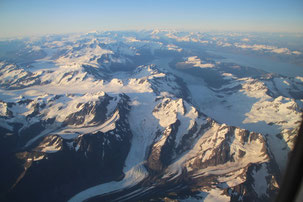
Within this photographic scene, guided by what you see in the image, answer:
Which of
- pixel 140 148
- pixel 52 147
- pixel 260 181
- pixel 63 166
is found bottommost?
pixel 140 148

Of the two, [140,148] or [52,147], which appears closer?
[52,147]

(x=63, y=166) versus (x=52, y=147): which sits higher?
(x=52, y=147)

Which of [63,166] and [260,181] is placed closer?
[260,181]

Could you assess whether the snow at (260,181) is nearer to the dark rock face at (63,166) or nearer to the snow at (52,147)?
the dark rock face at (63,166)

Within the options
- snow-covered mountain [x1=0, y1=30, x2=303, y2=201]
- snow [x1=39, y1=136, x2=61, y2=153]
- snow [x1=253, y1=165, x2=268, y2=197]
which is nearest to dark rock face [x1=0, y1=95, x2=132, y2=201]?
snow [x1=39, y1=136, x2=61, y2=153]

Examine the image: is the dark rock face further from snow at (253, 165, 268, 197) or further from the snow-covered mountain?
snow at (253, 165, 268, 197)

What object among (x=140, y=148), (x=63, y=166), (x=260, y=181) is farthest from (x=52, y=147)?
(x=260, y=181)

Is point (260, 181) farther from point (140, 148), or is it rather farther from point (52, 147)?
point (52, 147)

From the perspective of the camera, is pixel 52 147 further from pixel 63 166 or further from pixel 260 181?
pixel 260 181

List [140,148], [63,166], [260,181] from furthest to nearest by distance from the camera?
[140,148], [63,166], [260,181]

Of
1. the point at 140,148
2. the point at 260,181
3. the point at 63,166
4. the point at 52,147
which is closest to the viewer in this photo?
the point at 260,181

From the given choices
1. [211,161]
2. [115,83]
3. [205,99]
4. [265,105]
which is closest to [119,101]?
[115,83]

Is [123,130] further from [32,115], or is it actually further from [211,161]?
[32,115]
